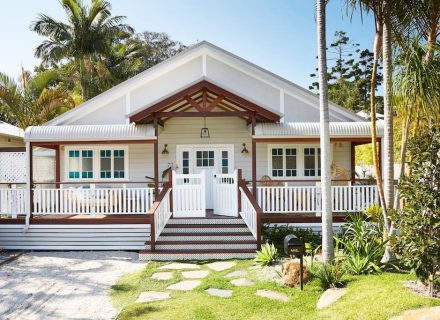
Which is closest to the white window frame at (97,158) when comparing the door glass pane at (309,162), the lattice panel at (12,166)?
the lattice panel at (12,166)

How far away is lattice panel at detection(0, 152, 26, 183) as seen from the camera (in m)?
11.1

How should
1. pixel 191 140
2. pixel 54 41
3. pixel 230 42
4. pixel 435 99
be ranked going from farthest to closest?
1. pixel 54 41
2. pixel 230 42
3. pixel 191 140
4. pixel 435 99

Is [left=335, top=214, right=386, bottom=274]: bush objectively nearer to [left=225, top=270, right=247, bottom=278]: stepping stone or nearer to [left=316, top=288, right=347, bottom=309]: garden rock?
[left=316, top=288, right=347, bottom=309]: garden rock

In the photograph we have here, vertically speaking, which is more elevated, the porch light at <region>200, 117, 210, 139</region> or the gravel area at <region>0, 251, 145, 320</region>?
the porch light at <region>200, 117, 210, 139</region>

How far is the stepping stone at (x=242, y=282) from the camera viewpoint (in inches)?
269

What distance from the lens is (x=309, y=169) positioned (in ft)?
43.1

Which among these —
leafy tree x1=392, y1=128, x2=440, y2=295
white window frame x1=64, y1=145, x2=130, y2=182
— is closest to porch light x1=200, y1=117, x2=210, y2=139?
white window frame x1=64, y1=145, x2=130, y2=182

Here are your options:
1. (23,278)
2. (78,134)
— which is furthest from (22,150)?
(23,278)

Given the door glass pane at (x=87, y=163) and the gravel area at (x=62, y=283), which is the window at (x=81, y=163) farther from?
the gravel area at (x=62, y=283)

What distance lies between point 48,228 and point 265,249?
632 cm

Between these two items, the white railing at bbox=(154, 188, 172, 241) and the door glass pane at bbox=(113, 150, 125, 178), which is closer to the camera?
the white railing at bbox=(154, 188, 172, 241)

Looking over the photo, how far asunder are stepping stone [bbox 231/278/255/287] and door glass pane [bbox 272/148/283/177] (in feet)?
21.3

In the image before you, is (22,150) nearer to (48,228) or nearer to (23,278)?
(48,228)

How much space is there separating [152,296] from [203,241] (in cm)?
317
